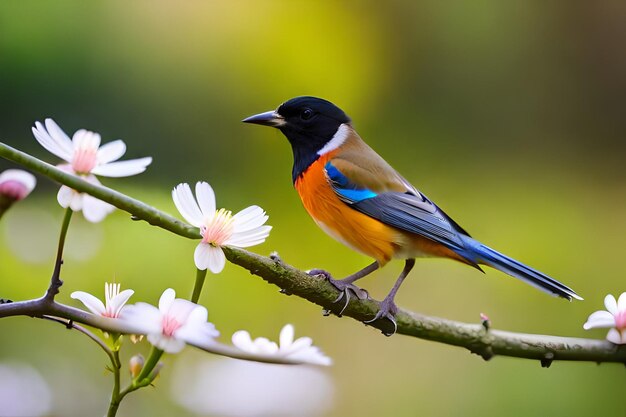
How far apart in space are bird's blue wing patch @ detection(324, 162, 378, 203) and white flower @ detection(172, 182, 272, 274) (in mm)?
406

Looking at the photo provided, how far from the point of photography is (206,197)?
32 cm

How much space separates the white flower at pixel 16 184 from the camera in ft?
0.86

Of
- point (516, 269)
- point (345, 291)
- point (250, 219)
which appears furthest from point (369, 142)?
point (250, 219)

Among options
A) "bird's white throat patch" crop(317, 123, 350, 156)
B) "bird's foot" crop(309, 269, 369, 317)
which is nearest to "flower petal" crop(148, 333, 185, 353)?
"bird's foot" crop(309, 269, 369, 317)

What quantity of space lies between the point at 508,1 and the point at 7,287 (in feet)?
3.54

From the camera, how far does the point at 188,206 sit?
32 centimetres

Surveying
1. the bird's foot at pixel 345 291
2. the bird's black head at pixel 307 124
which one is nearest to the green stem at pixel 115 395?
the bird's foot at pixel 345 291

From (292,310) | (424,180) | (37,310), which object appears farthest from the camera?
(424,180)

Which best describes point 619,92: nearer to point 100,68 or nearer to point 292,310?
point 292,310

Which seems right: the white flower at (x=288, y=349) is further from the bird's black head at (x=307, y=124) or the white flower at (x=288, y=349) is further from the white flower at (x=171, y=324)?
the bird's black head at (x=307, y=124)

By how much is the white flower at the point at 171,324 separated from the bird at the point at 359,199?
36cm

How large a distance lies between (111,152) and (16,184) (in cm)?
6

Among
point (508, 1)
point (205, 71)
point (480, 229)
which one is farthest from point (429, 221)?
point (508, 1)

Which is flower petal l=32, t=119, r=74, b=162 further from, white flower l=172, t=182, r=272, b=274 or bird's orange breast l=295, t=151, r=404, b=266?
bird's orange breast l=295, t=151, r=404, b=266
